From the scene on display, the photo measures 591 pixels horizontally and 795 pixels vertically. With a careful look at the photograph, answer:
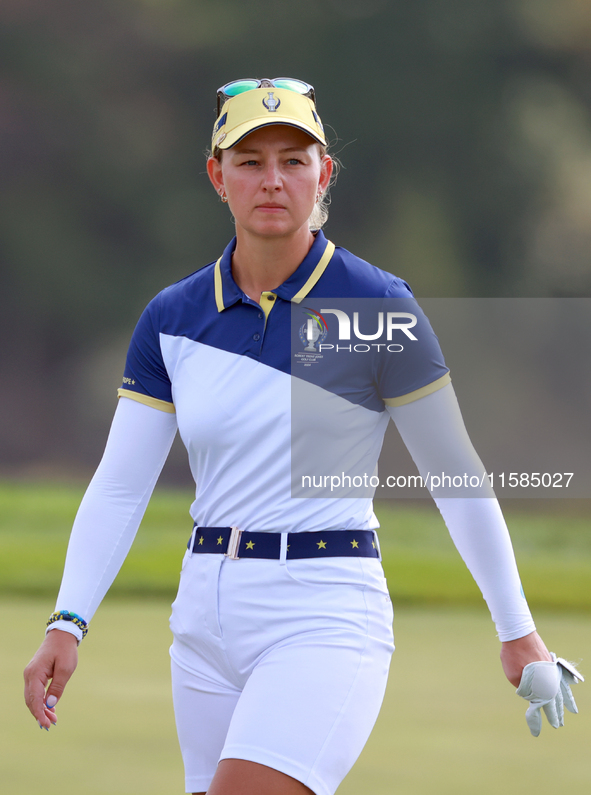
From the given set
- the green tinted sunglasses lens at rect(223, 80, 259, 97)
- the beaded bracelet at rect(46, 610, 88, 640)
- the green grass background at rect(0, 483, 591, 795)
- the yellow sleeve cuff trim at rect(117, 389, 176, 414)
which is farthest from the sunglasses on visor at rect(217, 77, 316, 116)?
the green grass background at rect(0, 483, 591, 795)

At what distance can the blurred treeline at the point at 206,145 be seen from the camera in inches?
367

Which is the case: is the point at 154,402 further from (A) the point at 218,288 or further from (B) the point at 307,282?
(B) the point at 307,282

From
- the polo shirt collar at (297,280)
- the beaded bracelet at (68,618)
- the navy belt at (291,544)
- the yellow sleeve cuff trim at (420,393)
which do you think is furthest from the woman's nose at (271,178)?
the beaded bracelet at (68,618)

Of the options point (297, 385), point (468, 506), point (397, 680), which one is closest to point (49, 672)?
point (297, 385)

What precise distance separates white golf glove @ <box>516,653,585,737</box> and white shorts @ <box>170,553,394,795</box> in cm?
21

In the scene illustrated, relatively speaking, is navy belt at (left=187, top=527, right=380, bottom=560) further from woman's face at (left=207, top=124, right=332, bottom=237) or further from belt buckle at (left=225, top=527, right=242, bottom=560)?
woman's face at (left=207, top=124, right=332, bottom=237)

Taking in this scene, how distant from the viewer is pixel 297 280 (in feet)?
5.25

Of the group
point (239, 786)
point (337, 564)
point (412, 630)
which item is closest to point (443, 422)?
point (337, 564)

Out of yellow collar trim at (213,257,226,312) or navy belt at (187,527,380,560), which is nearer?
navy belt at (187,527,380,560)

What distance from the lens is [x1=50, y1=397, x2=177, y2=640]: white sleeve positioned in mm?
1641

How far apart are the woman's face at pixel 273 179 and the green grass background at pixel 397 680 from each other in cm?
152

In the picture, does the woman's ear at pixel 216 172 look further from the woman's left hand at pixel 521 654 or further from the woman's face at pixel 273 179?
the woman's left hand at pixel 521 654

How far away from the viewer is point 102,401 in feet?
30.3

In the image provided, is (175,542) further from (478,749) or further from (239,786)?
(239,786)
